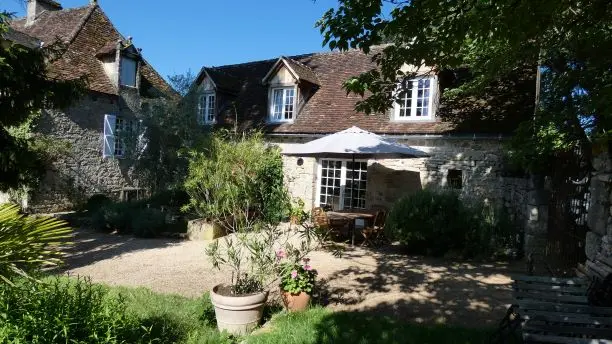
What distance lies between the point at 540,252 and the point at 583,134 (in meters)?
2.31

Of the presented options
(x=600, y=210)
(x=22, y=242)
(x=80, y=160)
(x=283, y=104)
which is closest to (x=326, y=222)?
(x=600, y=210)

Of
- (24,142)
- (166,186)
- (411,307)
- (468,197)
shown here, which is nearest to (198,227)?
(166,186)

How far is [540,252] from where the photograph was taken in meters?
6.88

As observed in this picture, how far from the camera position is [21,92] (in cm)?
579

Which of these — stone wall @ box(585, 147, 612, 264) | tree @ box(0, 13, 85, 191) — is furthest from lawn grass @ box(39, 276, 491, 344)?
tree @ box(0, 13, 85, 191)

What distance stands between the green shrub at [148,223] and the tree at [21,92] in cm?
403

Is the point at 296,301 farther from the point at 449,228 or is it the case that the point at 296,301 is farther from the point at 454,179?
the point at 454,179

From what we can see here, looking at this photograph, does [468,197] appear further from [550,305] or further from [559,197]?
[550,305]

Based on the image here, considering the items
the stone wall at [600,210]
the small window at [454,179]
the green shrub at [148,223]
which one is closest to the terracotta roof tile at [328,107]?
the small window at [454,179]

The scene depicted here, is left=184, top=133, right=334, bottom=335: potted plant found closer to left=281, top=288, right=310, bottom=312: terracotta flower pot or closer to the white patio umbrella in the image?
left=281, top=288, right=310, bottom=312: terracotta flower pot

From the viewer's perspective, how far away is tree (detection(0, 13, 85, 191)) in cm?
558

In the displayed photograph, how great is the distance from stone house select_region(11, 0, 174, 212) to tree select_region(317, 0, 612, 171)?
37.4 ft

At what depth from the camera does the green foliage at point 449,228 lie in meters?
8.05

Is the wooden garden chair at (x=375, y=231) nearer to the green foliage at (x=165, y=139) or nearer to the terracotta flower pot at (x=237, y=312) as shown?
the terracotta flower pot at (x=237, y=312)
